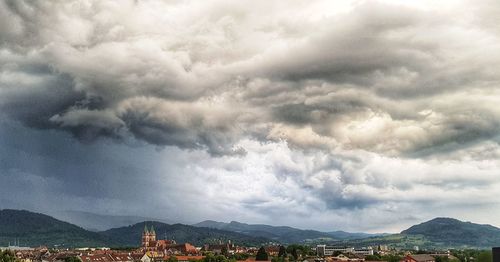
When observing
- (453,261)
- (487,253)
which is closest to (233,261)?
(453,261)

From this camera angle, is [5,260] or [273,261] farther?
[273,261]

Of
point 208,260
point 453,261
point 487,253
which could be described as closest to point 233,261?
point 208,260

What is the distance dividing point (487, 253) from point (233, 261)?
293 ft

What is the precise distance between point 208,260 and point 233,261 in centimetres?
1051

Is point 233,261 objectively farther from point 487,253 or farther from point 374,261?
point 487,253

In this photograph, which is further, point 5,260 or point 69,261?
point 69,261

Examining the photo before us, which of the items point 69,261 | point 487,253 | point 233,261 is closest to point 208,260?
point 233,261

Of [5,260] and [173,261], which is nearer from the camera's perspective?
[5,260]

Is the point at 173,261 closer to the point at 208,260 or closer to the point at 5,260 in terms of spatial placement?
the point at 208,260

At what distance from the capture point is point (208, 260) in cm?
19925

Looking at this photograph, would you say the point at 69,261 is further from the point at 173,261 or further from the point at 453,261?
the point at 453,261

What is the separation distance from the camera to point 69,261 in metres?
194

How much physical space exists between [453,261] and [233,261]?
7200 cm

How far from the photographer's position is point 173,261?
195750 millimetres
